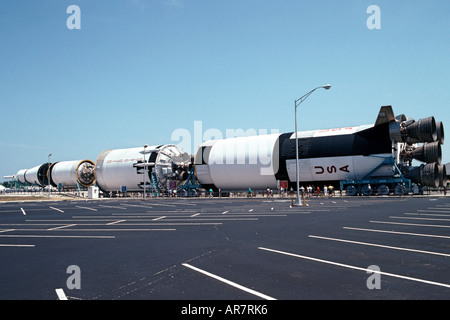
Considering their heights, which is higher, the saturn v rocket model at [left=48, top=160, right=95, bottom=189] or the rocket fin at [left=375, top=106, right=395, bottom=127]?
the rocket fin at [left=375, top=106, right=395, bottom=127]

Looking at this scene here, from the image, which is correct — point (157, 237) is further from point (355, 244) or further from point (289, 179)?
point (289, 179)

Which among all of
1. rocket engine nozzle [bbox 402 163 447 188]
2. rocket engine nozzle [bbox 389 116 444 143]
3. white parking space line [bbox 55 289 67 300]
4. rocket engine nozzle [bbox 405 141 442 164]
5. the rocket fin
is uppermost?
the rocket fin

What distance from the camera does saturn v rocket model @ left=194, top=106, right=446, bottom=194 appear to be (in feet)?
117

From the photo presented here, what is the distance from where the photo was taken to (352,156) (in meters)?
36.7

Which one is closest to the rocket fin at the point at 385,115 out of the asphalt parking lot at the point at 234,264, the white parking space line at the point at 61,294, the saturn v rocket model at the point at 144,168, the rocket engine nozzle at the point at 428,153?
the rocket engine nozzle at the point at 428,153

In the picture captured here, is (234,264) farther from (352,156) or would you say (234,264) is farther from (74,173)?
(74,173)

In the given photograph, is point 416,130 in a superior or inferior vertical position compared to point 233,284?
superior

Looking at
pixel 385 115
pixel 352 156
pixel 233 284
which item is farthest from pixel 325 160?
pixel 233 284

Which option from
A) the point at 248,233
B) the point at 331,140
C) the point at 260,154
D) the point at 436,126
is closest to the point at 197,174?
the point at 260,154

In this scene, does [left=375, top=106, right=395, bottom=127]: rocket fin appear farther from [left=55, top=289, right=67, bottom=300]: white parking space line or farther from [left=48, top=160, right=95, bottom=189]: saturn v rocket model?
[left=48, top=160, right=95, bottom=189]: saturn v rocket model

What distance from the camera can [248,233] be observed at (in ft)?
37.8

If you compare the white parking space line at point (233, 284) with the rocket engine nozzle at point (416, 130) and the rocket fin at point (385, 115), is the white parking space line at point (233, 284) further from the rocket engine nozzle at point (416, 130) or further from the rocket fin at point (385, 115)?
the rocket engine nozzle at point (416, 130)

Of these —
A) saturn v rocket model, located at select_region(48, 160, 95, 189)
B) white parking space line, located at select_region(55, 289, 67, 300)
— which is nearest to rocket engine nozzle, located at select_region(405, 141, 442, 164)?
white parking space line, located at select_region(55, 289, 67, 300)

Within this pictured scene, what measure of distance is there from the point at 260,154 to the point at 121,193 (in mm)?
30749
